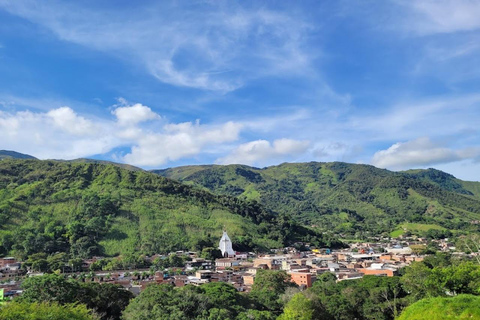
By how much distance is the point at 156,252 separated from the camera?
214ft

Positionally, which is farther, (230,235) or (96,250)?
(230,235)

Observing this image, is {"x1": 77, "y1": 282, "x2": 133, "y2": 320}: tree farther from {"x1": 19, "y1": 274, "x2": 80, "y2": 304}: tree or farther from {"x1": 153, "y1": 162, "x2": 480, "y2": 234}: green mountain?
{"x1": 153, "y1": 162, "x2": 480, "y2": 234}: green mountain

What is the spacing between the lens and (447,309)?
16750 mm

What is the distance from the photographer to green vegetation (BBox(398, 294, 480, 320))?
1609cm

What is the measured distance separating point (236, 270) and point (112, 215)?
30132 mm

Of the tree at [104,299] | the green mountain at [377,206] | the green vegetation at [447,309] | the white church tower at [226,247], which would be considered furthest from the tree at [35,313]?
the green mountain at [377,206]

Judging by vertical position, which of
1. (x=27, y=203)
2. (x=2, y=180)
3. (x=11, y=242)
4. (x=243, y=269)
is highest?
(x=2, y=180)

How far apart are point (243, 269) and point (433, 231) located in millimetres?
64231

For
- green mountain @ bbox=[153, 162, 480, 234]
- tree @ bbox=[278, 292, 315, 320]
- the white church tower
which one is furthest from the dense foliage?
green mountain @ bbox=[153, 162, 480, 234]

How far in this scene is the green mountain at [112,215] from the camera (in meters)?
64.9

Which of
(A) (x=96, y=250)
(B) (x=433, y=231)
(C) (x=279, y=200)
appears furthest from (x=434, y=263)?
(C) (x=279, y=200)

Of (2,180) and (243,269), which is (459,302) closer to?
(243,269)

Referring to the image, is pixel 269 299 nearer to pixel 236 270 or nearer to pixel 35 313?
pixel 35 313

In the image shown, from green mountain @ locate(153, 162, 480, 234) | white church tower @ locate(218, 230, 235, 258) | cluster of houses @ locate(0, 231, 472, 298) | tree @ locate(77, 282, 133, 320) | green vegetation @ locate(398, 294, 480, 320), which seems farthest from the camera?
green mountain @ locate(153, 162, 480, 234)
